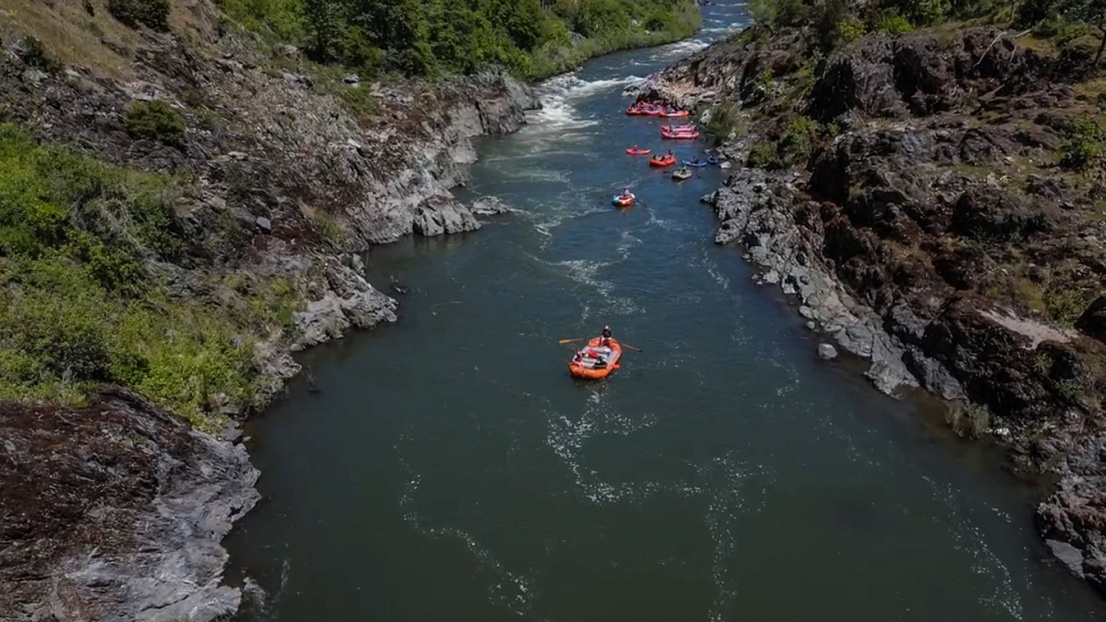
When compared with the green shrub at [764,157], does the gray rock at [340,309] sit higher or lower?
higher

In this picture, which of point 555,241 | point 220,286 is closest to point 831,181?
point 555,241

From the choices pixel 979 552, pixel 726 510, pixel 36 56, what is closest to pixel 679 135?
pixel 36 56

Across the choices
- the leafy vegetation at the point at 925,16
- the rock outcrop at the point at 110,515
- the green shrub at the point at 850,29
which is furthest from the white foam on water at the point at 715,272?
the green shrub at the point at 850,29

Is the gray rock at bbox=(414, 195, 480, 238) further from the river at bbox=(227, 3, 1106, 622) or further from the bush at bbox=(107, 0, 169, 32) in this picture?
the bush at bbox=(107, 0, 169, 32)

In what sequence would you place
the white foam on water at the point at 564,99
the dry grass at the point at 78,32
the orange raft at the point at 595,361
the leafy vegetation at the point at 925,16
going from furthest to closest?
the white foam on water at the point at 564,99
the leafy vegetation at the point at 925,16
the dry grass at the point at 78,32
the orange raft at the point at 595,361

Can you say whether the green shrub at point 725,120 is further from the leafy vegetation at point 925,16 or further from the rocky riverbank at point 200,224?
the rocky riverbank at point 200,224

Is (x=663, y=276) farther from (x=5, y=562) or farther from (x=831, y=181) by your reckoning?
(x=5, y=562)
